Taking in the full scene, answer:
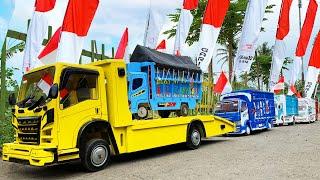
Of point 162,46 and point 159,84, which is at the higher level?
point 162,46

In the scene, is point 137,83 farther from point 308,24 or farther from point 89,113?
point 308,24

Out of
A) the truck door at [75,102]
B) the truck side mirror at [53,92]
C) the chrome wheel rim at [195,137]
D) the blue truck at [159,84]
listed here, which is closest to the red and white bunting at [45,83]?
the truck door at [75,102]

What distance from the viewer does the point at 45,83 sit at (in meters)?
10.3

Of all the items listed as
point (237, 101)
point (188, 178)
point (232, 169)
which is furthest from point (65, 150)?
point (237, 101)

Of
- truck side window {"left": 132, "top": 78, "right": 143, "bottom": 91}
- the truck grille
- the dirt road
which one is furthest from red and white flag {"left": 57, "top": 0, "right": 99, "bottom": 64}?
the dirt road

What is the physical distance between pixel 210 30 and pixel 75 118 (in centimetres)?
981

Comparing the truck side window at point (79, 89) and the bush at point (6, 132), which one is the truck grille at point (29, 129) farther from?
the bush at point (6, 132)

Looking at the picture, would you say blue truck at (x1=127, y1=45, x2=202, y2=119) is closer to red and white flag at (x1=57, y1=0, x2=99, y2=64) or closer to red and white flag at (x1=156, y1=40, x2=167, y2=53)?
red and white flag at (x1=57, y1=0, x2=99, y2=64)

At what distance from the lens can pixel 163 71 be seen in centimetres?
1318

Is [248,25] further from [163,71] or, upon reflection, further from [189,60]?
[163,71]

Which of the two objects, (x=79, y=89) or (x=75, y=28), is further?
(x=75, y=28)

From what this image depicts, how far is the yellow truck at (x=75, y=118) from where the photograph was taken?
31.8 feet

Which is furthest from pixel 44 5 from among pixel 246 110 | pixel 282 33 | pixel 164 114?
pixel 282 33

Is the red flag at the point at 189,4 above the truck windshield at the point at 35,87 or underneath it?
above
